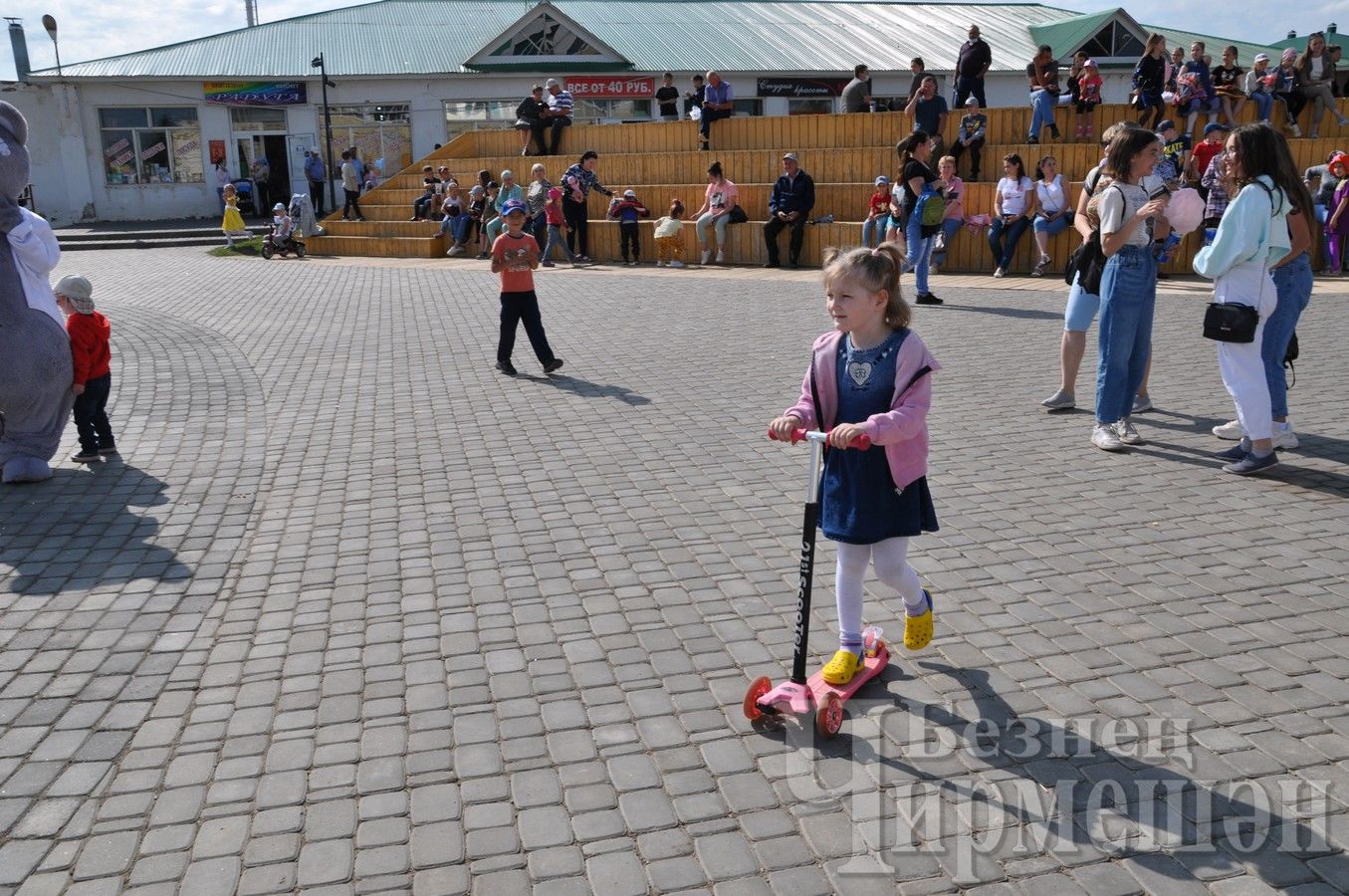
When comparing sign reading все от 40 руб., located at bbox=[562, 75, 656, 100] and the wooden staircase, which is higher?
sign reading все от 40 руб., located at bbox=[562, 75, 656, 100]

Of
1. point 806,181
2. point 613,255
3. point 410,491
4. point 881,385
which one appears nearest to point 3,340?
point 410,491

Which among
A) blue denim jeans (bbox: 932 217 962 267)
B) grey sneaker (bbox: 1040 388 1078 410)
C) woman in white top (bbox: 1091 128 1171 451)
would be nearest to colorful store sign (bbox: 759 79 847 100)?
blue denim jeans (bbox: 932 217 962 267)

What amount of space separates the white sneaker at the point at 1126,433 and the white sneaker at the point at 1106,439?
0.04 m

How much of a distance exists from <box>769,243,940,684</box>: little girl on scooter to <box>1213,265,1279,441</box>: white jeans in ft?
11.8

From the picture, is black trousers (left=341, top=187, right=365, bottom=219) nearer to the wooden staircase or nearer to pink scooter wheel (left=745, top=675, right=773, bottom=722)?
the wooden staircase

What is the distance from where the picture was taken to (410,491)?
6.71 metres

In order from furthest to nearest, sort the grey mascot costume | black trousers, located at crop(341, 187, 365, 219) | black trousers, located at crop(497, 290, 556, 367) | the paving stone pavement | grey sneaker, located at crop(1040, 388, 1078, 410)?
black trousers, located at crop(341, 187, 365, 219) → black trousers, located at crop(497, 290, 556, 367) → grey sneaker, located at crop(1040, 388, 1078, 410) → the grey mascot costume → the paving stone pavement

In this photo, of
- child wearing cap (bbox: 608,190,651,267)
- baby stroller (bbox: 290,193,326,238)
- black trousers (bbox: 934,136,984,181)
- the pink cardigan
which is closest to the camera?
the pink cardigan

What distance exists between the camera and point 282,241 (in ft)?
76.3

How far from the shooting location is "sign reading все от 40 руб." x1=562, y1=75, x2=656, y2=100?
106 feet

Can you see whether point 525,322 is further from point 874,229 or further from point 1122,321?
point 874,229

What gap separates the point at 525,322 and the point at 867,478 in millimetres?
6795

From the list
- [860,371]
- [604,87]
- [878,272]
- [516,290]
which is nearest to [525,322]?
[516,290]

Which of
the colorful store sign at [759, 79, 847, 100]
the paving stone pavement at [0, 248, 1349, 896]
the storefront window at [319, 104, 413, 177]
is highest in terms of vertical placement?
the colorful store sign at [759, 79, 847, 100]
